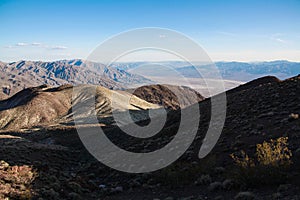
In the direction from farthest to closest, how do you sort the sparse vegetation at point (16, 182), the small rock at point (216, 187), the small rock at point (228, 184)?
the sparse vegetation at point (16, 182), the small rock at point (216, 187), the small rock at point (228, 184)

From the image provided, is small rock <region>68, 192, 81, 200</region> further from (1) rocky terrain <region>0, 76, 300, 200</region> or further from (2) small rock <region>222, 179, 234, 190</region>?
(2) small rock <region>222, 179, 234, 190</region>

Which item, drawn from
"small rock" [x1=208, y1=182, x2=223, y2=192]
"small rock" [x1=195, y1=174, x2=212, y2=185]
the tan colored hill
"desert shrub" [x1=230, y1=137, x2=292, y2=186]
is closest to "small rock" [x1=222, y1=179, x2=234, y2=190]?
"small rock" [x1=208, y1=182, x2=223, y2=192]

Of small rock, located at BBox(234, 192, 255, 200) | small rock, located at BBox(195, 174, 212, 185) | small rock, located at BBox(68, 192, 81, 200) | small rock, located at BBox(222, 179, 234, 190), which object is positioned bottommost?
small rock, located at BBox(68, 192, 81, 200)

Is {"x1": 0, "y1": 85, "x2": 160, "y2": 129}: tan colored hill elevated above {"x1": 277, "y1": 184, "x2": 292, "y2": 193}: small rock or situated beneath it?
situated beneath

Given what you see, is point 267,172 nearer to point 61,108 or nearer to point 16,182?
point 16,182

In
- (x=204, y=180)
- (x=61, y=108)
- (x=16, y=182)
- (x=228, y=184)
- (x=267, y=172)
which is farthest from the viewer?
(x=61, y=108)

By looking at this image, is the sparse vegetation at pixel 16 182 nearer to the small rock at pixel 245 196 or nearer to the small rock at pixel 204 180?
the small rock at pixel 204 180

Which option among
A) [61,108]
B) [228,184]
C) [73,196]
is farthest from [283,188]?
[61,108]

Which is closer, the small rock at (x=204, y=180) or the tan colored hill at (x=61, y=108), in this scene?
the small rock at (x=204, y=180)

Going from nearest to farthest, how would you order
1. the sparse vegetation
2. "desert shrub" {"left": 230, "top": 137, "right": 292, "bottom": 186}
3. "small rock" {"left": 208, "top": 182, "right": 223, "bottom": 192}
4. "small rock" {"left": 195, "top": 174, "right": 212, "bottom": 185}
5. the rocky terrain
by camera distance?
"desert shrub" {"left": 230, "top": 137, "right": 292, "bottom": 186} < the rocky terrain < "small rock" {"left": 208, "top": 182, "right": 223, "bottom": 192} < the sparse vegetation < "small rock" {"left": 195, "top": 174, "right": 212, "bottom": 185}

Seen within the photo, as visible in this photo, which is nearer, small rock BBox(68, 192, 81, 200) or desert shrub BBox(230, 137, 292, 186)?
desert shrub BBox(230, 137, 292, 186)

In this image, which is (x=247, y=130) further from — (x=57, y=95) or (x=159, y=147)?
(x=57, y=95)

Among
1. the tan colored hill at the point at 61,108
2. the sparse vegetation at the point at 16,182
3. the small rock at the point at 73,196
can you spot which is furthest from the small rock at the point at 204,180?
the tan colored hill at the point at 61,108

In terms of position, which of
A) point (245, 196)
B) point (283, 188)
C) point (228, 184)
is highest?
point (283, 188)
